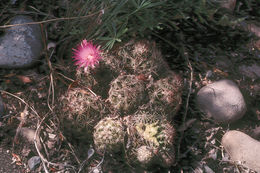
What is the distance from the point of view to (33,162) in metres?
1.91

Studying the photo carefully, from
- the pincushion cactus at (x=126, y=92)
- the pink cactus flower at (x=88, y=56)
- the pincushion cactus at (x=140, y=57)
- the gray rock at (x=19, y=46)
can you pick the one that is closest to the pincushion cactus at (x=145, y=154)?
the pincushion cactus at (x=126, y=92)

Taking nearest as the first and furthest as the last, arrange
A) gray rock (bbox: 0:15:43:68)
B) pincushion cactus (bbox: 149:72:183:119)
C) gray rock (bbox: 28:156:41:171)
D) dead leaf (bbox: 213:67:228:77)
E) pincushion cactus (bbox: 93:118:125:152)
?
pincushion cactus (bbox: 93:118:125:152) → pincushion cactus (bbox: 149:72:183:119) → gray rock (bbox: 28:156:41:171) → gray rock (bbox: 0:15:43:68) → dead leaf (bbox: 213:67:228:77)

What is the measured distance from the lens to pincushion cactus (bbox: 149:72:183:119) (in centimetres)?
178

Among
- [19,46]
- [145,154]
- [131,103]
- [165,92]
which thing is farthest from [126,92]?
[19,46]

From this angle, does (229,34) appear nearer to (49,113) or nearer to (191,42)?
(191,42)

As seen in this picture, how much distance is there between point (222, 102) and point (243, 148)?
1.32 ft

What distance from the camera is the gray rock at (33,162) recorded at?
1.91m

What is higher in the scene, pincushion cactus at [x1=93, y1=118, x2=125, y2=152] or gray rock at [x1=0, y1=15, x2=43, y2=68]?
gray rock at [x1=0, y1=15, x2=43, y2=68]

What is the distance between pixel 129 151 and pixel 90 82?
1.87 ft

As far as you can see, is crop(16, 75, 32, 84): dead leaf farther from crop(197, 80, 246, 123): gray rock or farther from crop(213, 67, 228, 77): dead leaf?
crop(213, 67, 228, 77): dead leaf

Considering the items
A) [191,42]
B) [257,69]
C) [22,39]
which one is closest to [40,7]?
[22,39]

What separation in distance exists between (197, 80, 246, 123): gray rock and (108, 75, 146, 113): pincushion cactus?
0.68 metres

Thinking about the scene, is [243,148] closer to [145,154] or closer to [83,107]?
[145,154]

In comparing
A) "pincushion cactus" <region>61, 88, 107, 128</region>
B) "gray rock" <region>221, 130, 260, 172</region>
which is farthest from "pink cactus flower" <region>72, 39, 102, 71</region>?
"gray rock" <region>221, 130, 260, 172</region>
